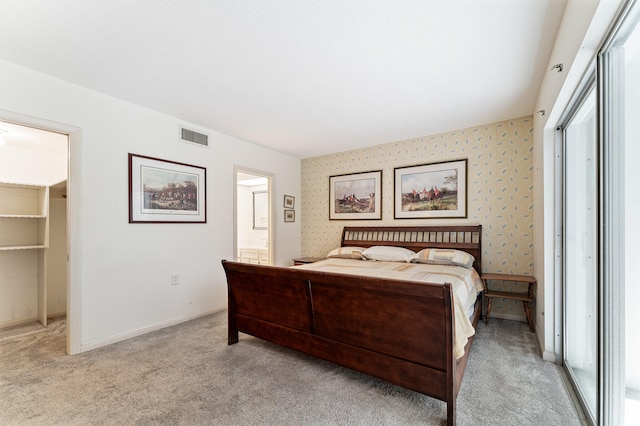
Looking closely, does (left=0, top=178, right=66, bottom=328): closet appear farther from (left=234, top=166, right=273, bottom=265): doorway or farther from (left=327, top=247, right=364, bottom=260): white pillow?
(left=327, top=247, right=364, bottom=260): white pillow

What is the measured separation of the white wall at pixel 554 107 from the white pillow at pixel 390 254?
145cm

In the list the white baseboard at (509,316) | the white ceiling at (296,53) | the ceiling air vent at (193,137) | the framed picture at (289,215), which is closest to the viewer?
the white ceiling at (296,53)

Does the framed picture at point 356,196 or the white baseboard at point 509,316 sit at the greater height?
the framed picture at point 356,196

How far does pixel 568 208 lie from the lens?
7.71ft

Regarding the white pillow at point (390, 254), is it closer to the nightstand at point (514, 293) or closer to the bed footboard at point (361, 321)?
the nightstand at point (514, 293)

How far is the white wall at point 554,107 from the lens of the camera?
1418 mm

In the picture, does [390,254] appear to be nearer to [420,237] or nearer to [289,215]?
[420,237]

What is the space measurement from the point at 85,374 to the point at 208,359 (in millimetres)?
936

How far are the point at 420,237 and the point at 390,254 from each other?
636 millimetres

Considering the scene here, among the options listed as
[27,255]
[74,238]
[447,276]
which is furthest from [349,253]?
[27,255]

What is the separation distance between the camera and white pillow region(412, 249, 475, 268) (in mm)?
3363

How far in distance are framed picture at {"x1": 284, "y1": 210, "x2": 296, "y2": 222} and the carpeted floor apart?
259 centimetres

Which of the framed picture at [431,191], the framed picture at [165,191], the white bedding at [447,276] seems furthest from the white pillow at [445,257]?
the framed picture at [165,191]

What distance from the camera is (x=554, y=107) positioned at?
6.97 ft
